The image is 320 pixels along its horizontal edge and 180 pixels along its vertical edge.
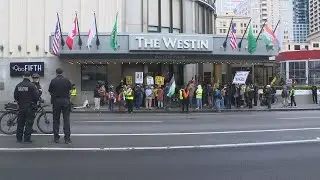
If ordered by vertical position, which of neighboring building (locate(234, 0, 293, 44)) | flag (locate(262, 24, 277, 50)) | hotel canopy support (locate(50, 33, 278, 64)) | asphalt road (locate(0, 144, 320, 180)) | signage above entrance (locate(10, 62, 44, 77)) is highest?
neighboring building (locate(234, 0, 293, 44))

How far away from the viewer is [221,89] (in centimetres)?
2992

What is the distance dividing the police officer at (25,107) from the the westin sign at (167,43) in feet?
60.5

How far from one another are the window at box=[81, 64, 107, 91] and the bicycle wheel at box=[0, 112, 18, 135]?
18.9m

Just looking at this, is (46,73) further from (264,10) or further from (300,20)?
(300,20)

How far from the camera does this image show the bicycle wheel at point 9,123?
13.4 m

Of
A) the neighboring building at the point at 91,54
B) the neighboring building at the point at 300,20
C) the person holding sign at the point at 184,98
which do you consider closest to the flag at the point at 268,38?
the neighboring building at the point at 91,54

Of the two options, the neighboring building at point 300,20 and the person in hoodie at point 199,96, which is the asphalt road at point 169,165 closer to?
the person in hoodie at point 199,96

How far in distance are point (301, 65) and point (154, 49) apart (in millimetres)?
63403

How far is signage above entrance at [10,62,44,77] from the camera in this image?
105 ft

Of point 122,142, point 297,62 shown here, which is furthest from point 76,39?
point 297,62

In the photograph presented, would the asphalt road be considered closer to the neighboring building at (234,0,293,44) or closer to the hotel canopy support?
the hotel canopy support

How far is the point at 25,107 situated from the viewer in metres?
11.5

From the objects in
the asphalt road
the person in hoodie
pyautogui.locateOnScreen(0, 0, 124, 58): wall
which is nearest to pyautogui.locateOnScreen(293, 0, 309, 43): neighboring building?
pyautogui.locateOnScreen(0, 0, 124, 58): wall

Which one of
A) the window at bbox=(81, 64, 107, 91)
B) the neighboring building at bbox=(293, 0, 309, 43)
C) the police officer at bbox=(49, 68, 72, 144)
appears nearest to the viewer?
the police officer at bbox=(49, 68, 72, 144)
